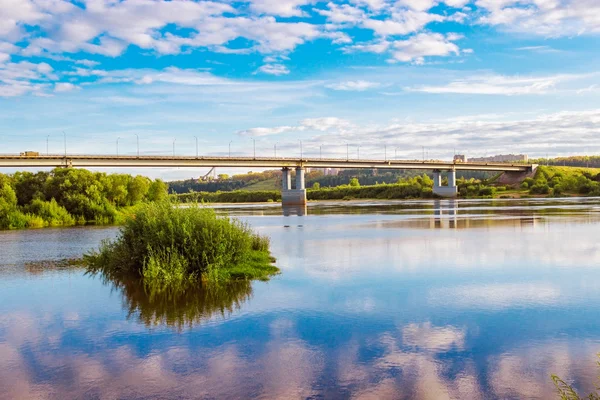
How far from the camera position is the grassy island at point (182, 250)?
20.0 meters

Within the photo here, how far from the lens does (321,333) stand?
1284cm

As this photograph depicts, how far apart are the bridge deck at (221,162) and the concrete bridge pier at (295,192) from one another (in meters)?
2.16

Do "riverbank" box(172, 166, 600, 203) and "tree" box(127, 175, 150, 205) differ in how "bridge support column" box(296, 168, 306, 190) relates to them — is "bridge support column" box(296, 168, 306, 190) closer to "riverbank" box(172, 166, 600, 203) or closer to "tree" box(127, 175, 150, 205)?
"riverbank" box(172, 166, 600, 203)

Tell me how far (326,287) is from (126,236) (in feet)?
29.0

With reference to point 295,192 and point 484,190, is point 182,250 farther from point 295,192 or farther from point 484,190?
point 484,190

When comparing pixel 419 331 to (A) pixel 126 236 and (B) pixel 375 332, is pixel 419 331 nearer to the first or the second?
(B) pixel 375 332

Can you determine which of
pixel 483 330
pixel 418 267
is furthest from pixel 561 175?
pixel 483 330

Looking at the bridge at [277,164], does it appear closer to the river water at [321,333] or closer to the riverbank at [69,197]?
the riverbank at [69,197]

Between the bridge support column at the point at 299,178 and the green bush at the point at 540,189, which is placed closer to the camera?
the bridge support column at the point at 299,178

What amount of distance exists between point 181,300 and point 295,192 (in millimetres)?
114980

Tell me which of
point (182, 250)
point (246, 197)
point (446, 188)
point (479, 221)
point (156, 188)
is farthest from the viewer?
point (246, 197)

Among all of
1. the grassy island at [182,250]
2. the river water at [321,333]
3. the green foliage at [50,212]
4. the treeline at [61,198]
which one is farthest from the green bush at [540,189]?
the grassy island at [182,250]

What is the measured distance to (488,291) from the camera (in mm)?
17188

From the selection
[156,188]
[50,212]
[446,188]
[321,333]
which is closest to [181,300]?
[321,333]
